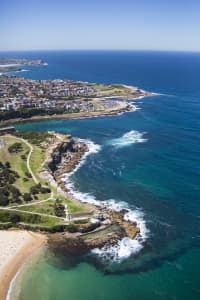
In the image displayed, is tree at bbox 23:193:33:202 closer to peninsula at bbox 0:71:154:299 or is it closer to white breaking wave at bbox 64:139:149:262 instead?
peninsula at bbox 0:71:154:299

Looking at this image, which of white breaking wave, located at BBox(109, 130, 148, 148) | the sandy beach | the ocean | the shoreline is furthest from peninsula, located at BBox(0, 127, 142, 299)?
the shoreline

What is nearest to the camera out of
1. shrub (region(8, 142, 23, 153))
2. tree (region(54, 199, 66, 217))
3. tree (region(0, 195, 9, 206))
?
tree (region(54, 199, 66, 217))

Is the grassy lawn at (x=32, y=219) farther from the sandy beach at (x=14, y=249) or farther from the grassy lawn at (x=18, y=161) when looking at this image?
the grassy lawn at (x=18, y=161)

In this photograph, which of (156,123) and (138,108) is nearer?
(156,123)

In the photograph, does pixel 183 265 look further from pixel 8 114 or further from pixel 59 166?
pixel 8 114

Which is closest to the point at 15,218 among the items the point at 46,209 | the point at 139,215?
the point at 46,209

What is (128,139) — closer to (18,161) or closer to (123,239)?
(18,161)

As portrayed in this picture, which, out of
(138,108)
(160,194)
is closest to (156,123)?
(138,108)

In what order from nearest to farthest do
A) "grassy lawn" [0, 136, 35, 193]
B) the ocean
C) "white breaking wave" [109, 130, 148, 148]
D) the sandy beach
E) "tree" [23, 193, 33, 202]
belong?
the ocean
the sandy beach
"tree" [23, 193, 33, 202]
"grassy lawn" [0, 136, 35, 193]
"white breaking wave" [109, 130, 148, 148]
